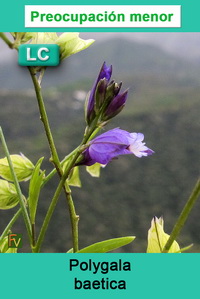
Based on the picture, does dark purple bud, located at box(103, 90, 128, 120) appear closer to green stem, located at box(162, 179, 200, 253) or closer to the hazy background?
green stem, located at box(162, 179, 200, 253)

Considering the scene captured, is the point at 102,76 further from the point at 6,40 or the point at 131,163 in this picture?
A: the point at 131,163

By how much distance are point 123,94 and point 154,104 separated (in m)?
7.87

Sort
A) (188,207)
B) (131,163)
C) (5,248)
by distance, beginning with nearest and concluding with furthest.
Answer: (188,207) < (5,248) < (131,163)

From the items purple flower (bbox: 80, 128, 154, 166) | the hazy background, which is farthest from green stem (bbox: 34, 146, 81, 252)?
the hazy background

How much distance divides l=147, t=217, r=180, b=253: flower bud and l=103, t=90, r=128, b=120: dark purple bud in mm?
76

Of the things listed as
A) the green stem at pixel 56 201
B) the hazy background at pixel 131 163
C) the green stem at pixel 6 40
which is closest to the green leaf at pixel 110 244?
the green stem at pixel 56 201

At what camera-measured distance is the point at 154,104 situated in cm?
795

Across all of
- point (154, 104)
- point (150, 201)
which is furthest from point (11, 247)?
point (154, 104)

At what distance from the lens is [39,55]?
242 millimetres

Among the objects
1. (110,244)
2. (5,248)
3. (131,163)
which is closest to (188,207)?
(110,244)

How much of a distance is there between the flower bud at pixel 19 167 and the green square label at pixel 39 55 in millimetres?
63

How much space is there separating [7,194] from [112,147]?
91 mm

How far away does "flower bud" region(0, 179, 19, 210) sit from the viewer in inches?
10.6

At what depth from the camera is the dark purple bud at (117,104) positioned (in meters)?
0.20
